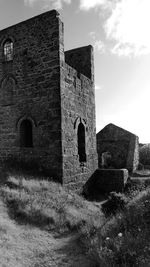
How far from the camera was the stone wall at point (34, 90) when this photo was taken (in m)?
9.34

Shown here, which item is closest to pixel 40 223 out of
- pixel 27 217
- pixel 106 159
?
pixel 27 217

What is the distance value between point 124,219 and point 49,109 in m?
5.58

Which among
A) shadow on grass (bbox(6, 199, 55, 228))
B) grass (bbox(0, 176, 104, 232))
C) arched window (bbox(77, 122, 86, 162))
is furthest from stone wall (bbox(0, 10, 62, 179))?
shadow on grass (bbox(6, 199, 55, 228))

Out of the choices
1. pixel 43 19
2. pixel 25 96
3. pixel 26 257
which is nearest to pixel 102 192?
pixel 25 96

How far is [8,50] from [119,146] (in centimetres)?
941

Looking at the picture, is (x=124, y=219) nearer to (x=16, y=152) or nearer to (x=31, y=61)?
(x=16, y=152)

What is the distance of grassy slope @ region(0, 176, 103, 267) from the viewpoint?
4511mm

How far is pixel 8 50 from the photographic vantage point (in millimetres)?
10695

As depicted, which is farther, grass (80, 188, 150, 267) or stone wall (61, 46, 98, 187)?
stone wall (61, 46, 98, 187)

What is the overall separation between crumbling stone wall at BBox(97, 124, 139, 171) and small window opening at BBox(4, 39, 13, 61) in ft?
29.1

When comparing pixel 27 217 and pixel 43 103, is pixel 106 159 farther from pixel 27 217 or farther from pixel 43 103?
pixel 27 217

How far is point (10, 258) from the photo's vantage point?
4293 mm

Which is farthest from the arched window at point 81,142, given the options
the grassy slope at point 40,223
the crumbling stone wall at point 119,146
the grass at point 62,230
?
the crumbling stone wall at point 119,146

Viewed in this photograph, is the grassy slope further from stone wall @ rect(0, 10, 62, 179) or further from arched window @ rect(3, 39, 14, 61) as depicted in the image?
arched window @ rect(3, 39, 14, 61)
